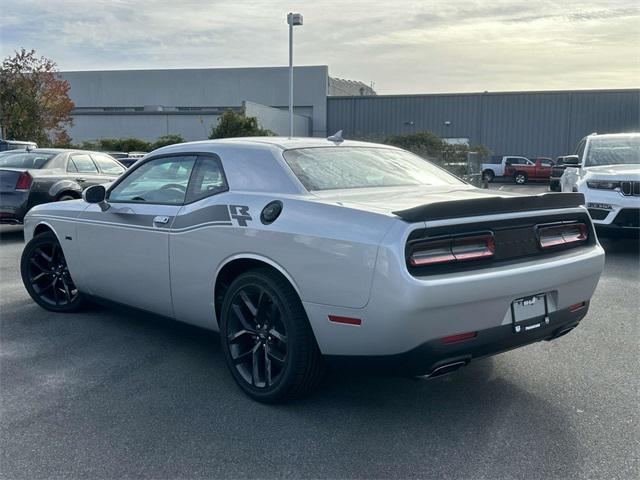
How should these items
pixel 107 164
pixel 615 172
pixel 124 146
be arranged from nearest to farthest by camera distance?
pixel 615 172
pixel 107 164
pixel 124 146

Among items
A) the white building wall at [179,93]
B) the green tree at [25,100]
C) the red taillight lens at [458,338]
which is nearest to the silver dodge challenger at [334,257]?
the red taillight lens at [458,338]

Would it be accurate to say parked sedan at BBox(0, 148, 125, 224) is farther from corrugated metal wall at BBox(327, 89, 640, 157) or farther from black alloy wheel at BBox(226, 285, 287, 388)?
corrugated metal wall at BBox(327, 89, 640, 157)

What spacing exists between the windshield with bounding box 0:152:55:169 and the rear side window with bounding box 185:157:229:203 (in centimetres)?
756

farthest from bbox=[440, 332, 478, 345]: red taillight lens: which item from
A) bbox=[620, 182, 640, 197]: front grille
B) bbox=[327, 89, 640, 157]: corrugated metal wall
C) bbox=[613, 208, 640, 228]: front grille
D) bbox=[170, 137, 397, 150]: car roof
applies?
bbox=[327, 89, 640, 157]: corrugated metal wall

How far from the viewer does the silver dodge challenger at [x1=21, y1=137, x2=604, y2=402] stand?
3.16m

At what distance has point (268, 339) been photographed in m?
3.71

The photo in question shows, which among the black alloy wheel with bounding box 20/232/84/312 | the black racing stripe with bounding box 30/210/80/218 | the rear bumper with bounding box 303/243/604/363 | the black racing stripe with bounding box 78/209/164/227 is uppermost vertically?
the black racing stripe with bounding box 78/209/164/227

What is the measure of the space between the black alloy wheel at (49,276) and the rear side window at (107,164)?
6.47m

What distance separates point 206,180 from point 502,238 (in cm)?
199

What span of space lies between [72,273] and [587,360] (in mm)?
4142

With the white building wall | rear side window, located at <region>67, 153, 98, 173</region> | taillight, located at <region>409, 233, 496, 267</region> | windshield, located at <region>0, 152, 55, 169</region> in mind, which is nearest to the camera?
taillight, located at <region>409, 233, 496, 267</region>

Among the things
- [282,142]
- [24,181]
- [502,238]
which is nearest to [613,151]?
[282,142]

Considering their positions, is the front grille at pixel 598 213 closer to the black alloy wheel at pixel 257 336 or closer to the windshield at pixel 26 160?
the black alloy wheel at pixel 257 336

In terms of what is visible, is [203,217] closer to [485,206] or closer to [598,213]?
→ [485,206]
